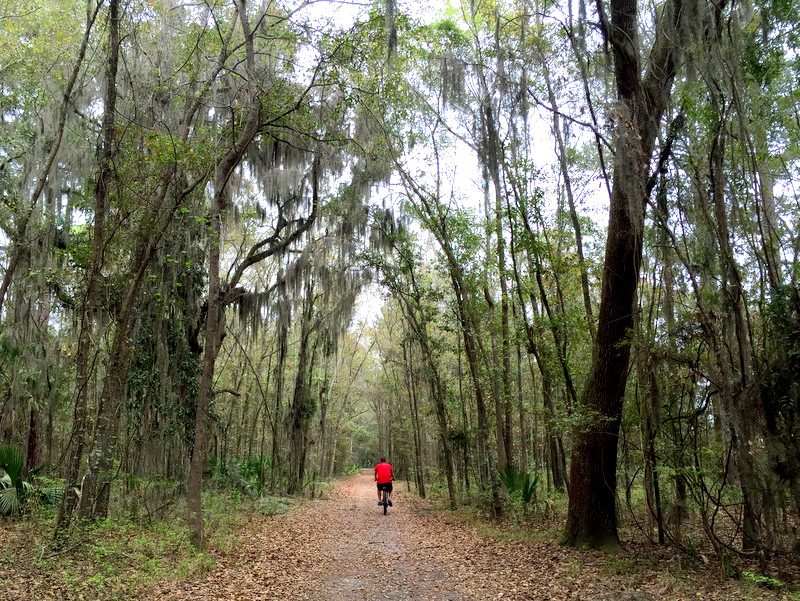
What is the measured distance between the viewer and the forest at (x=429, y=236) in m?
6.07

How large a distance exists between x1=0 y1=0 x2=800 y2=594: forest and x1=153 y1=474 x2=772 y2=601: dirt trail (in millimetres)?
850

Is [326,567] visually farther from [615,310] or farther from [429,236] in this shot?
[429,236]

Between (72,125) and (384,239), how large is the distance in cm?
727

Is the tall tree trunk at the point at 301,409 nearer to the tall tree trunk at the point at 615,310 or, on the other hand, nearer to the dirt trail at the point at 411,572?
the dirt trail at the point at 411,572

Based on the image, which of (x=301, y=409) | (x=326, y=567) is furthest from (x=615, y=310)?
(x=301, y=409)

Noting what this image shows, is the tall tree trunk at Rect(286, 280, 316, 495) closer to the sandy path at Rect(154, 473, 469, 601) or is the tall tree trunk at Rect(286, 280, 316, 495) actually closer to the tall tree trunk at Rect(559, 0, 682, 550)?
the sandy path at Rect(154, 473, 469, 601)

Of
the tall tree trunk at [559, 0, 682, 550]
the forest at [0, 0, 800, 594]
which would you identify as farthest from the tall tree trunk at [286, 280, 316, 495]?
the tall tree trunk at [559, 0, 682, 550]

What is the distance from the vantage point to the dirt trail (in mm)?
5297

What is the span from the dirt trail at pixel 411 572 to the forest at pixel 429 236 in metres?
0.85

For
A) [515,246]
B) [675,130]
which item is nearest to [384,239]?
[515,246]

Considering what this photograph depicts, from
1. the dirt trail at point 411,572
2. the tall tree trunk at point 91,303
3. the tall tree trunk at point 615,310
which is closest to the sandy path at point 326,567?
the dirt trail at point 411,572

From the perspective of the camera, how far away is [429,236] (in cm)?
1581

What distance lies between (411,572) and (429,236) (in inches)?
427

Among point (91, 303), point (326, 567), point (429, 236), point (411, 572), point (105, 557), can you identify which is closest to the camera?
point (105, 557)
